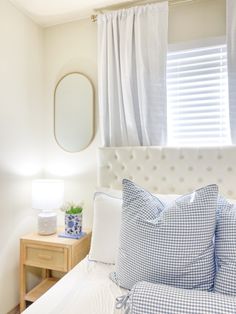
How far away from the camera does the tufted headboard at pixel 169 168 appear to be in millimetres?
1942

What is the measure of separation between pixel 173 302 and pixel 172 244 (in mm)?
290

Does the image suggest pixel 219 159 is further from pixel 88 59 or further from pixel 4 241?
pixel 4 241

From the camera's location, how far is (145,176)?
214 centimetres

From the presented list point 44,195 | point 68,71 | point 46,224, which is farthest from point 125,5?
point 46,224

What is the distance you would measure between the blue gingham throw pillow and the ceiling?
1792 mm

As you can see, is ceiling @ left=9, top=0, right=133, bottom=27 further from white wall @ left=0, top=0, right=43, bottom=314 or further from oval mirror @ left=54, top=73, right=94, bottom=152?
oval mirror @ left=54, top=73, right=94, bottom=152

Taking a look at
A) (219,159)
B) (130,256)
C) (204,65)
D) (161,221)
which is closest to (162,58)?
(204,65)

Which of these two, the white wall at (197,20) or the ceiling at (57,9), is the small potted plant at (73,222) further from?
the ceiling at (57,9)

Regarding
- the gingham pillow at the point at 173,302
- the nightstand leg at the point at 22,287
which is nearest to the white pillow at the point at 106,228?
the gingham pillow at the point at 173,302

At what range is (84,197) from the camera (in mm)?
2521

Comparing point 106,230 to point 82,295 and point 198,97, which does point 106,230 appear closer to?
point 82,295

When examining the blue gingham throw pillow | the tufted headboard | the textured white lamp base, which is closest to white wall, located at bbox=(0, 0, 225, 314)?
the textured white lamp base

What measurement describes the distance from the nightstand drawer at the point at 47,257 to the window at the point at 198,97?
124 cm

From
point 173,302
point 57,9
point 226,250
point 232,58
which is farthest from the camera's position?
point 57,9
